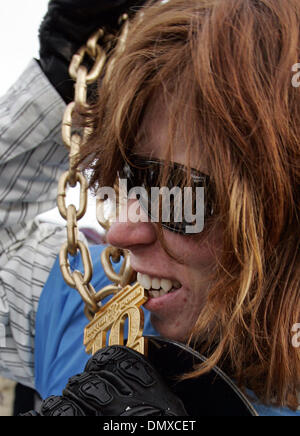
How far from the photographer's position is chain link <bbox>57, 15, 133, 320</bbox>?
45.0 inches

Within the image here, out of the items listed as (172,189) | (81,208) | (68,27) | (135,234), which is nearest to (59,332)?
(81,208)

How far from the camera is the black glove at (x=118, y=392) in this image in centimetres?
79

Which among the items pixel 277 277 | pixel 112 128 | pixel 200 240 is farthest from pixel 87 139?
pixel 277 277

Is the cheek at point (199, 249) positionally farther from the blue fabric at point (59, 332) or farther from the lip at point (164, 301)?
the blue fabric at point (59, 332)

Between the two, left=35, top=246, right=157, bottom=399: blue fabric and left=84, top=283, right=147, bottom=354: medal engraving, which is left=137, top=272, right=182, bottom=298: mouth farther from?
left=35, top=246, right=157, bottom=399: blue fabric

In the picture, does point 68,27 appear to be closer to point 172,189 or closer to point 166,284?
point 172,189

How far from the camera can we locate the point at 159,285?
1.05 meters

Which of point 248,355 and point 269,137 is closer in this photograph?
point 269,137

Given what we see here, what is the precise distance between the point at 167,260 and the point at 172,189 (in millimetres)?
152

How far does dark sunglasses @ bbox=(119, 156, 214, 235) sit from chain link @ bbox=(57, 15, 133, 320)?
0.65ft

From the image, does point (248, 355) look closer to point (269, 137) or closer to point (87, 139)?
point (269, 137)

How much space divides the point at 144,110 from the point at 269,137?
0.27 m

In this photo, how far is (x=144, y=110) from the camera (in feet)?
3.32

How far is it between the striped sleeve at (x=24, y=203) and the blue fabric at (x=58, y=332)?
4 cm
